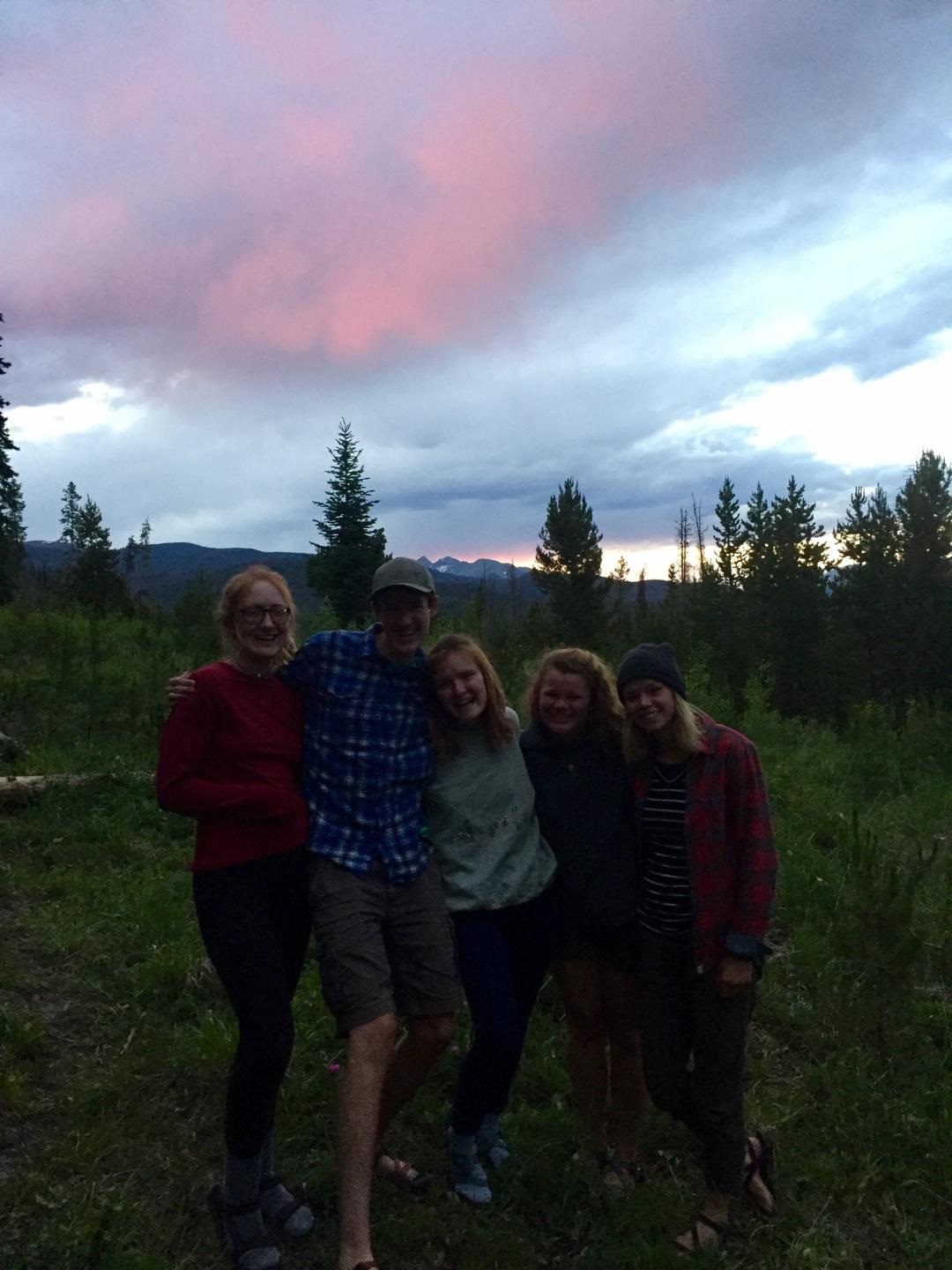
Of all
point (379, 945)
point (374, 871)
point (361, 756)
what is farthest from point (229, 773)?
point (379, 945)

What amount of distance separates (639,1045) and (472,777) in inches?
45.4

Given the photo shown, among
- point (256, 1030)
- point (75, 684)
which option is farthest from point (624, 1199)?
point (75, 684)

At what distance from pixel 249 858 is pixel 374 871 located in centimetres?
39

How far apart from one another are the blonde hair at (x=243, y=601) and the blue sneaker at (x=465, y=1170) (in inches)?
70.6

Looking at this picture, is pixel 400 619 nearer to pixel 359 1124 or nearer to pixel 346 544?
pixel 359 1124

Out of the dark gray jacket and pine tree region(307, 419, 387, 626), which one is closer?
the dark gray jacket

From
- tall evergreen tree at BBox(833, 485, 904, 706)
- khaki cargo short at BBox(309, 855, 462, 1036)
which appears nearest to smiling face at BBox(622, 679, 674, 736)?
khaki cargo short at BBox(309, 855, 462, 1036)

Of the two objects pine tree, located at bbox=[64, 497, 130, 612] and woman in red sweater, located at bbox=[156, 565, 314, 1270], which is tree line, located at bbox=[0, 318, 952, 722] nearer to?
pine tree, located at bbox=[64, 497, 130, 612]

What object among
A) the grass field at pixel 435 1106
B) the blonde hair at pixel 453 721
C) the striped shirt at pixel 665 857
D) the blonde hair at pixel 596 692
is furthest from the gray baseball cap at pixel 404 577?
the grass field at pixel 435 1106

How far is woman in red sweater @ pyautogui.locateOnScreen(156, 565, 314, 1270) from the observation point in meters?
2.65

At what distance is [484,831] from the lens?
304 cm

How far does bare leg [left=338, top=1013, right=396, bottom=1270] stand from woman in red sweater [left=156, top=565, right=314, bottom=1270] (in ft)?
0.69

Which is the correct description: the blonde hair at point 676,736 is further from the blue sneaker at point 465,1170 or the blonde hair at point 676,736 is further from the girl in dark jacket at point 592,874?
the blue sneaker at point 465,1170

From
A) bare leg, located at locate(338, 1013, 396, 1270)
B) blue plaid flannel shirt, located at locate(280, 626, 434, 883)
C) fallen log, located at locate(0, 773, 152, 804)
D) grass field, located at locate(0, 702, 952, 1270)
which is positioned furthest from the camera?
fallen log, located at locate(0, 773, 152, 804)
